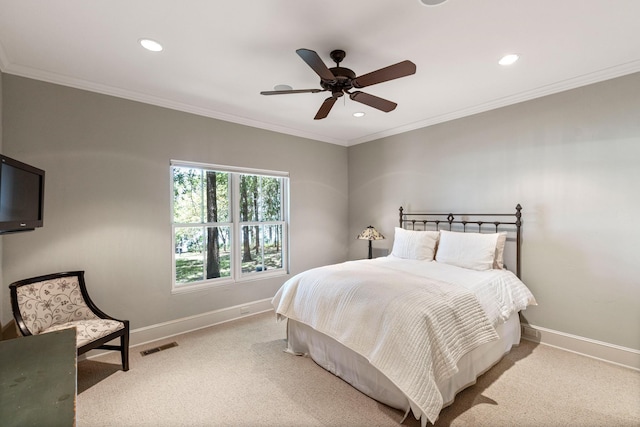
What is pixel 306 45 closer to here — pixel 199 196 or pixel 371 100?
pixel 371 100

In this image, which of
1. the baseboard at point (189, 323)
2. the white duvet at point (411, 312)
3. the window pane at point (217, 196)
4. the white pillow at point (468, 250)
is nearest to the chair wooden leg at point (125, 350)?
the baseboard at point (189, 323)

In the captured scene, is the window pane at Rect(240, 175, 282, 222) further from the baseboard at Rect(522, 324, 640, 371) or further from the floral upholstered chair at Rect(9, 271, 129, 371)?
the baseboard at Rect(522, 324, 640, 371)

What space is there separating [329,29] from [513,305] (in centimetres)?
287

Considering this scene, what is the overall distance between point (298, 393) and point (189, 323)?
188 centimetres

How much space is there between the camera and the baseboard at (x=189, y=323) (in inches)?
125

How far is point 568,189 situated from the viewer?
3.00 m

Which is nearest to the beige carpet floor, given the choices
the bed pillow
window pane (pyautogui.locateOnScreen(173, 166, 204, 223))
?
the bed pillow

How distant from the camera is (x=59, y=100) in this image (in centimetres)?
279

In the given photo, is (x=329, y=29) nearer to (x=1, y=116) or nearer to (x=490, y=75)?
(x=490, y=75)

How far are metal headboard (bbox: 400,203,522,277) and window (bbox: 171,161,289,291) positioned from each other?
1.93m

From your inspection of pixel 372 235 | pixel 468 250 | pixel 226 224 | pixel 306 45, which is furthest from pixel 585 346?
pixel 226 224

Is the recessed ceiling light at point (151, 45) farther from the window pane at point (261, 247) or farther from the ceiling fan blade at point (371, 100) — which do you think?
the window pane at point (261, 247)

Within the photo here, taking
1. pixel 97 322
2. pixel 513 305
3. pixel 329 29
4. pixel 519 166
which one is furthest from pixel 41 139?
pixel 519 166

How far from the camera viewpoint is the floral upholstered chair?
235 cm
